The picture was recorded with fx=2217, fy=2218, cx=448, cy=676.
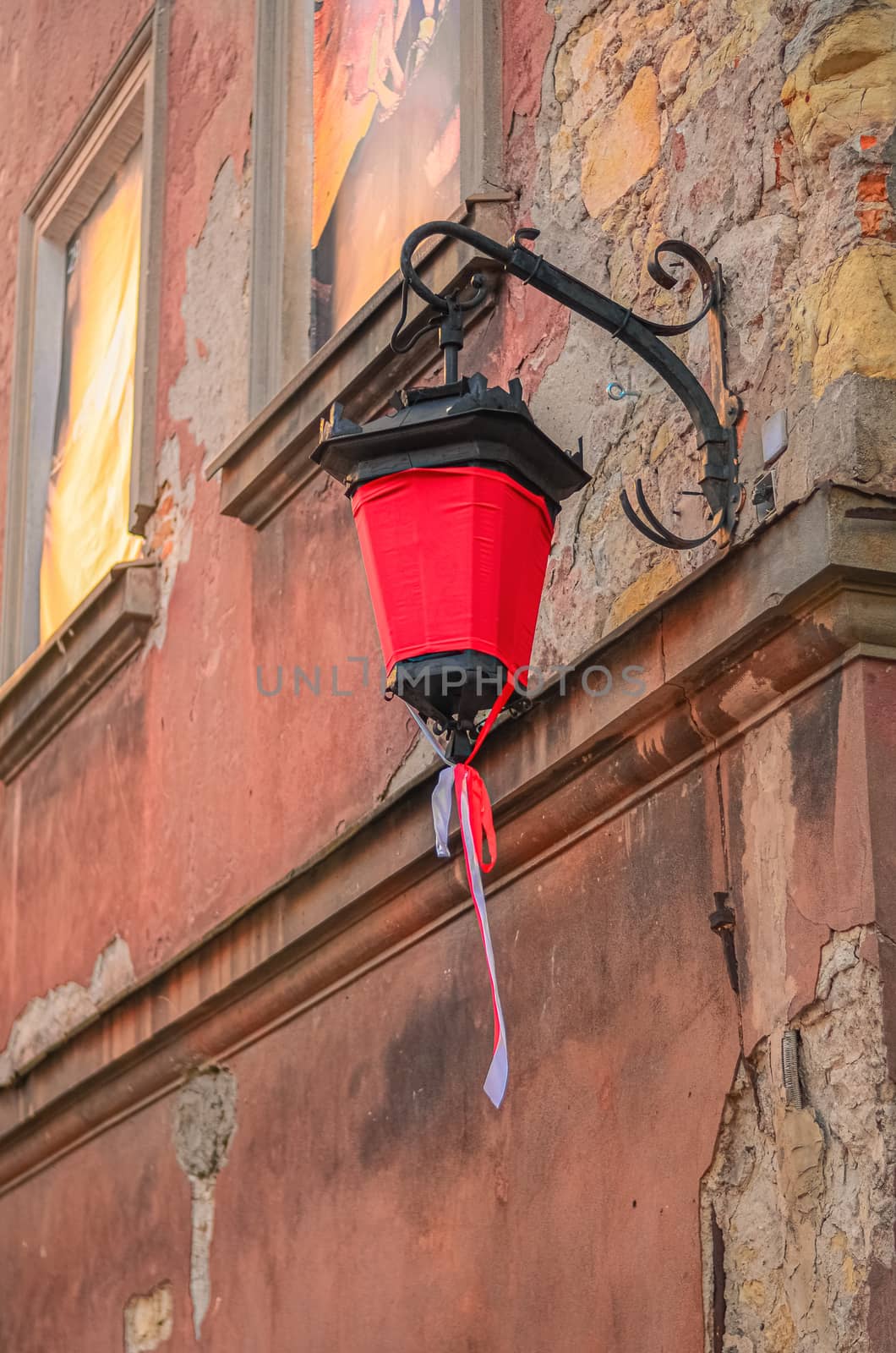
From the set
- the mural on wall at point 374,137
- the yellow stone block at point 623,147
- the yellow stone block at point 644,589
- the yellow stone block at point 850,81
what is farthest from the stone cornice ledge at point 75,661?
the yellow stone block at point 850,81

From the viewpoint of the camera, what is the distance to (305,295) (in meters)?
6.07

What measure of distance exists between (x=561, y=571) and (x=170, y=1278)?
2.42 meters

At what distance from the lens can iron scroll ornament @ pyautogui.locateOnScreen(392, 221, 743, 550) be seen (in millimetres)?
3924

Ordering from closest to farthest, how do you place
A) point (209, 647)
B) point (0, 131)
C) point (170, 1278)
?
1. point (170, 1278)
2. point (209, 647)
3. point (0, 131)

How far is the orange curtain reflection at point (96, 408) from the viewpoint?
24.2 ft

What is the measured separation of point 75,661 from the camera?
23.1 feet

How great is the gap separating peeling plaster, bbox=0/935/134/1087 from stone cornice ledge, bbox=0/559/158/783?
→ 0.88 metres

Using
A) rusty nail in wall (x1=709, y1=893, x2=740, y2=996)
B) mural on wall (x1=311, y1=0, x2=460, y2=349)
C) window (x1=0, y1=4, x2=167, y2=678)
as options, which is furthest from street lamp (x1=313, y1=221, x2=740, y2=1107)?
window (x1=0, y1=4, x2=167, y2=678)

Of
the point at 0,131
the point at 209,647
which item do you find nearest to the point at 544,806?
the point at 209,647

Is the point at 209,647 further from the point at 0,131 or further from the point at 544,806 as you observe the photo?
the point at 0,131

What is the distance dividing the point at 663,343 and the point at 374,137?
2065 mm

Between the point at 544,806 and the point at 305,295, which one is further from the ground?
the point at 305,295

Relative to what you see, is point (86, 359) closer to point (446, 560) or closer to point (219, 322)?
point (219, 322)

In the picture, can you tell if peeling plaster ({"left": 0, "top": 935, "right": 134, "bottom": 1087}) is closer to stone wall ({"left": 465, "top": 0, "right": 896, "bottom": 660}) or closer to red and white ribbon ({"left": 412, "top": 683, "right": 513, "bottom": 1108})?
stone wall ({"left": 465, "top": 0, "right": 896, "bottom": 660})
